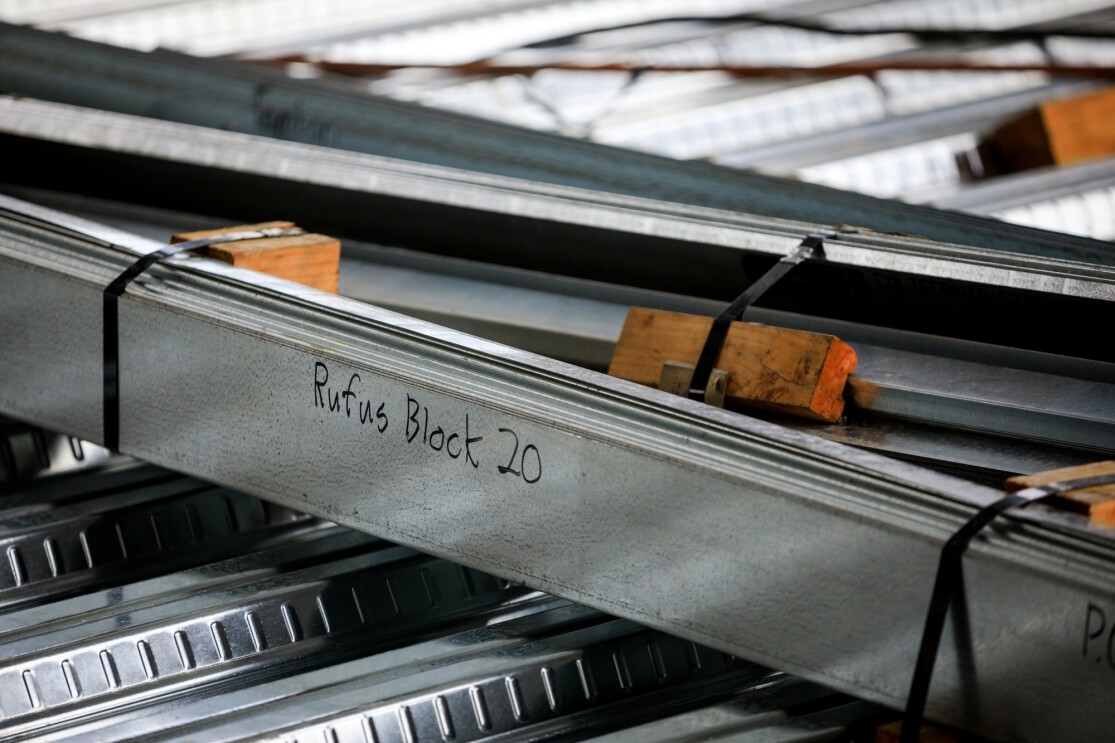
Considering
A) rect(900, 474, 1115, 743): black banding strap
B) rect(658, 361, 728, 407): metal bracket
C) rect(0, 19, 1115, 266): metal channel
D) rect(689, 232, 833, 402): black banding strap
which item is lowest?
rect(900, 474, 1115, 743): black banding strap

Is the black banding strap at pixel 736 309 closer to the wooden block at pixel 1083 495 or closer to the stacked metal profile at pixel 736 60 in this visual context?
the wooden block at pixel 1083 495

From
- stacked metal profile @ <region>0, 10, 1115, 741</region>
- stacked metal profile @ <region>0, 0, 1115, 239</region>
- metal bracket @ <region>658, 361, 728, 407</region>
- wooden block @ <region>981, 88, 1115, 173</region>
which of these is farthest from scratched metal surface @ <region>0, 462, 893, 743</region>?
wooden block @ <region>981, 88, 1115, 173</region>

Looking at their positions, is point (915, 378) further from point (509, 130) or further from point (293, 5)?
point (293, 5)

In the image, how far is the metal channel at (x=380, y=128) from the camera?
2586mm

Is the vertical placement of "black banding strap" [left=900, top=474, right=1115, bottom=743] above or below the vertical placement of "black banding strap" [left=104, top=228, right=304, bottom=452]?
below

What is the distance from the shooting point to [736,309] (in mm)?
1909

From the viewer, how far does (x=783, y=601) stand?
1.47 m

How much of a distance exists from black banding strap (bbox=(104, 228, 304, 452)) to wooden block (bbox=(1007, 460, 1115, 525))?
1.32 meters

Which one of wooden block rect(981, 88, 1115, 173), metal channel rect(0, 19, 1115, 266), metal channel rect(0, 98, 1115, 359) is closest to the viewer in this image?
metal channel rect(0, 98, 1115, 359)

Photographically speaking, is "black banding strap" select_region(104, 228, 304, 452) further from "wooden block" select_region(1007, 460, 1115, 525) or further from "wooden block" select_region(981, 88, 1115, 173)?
"wooden block" select_region(981, 88, 1115, 173)

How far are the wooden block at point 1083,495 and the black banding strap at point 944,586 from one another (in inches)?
0.4

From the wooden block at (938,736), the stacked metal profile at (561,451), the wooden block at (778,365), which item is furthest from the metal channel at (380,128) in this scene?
the wooden block at (938,736)

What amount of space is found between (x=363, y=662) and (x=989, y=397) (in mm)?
970

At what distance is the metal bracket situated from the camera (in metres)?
1.82
